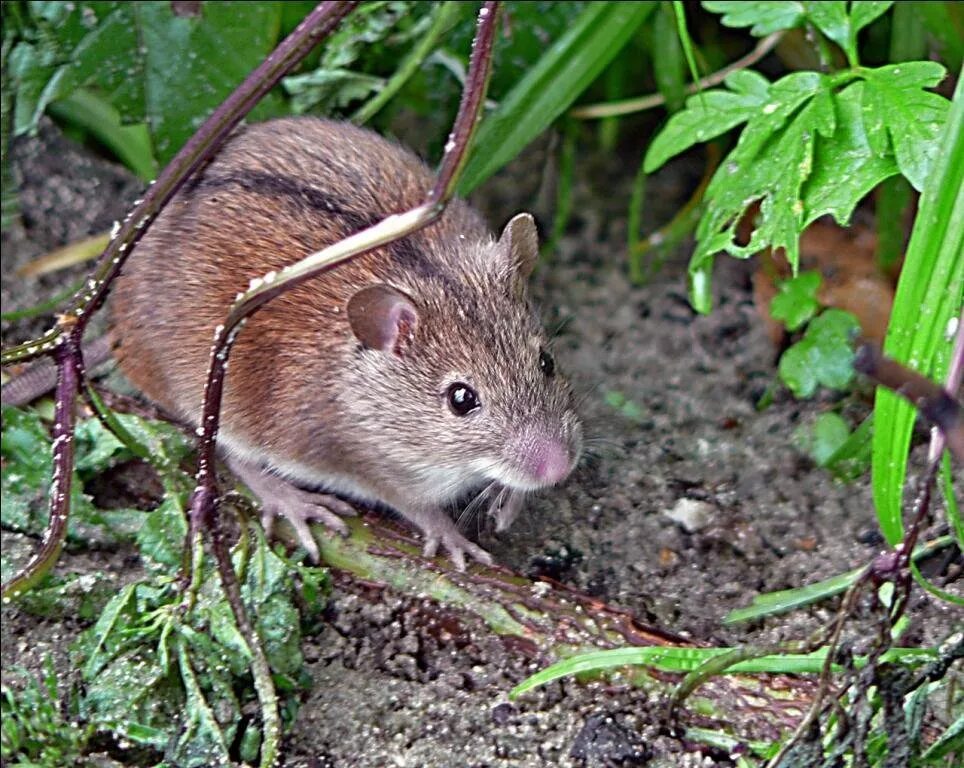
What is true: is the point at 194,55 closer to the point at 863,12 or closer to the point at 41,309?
the point at 41,309

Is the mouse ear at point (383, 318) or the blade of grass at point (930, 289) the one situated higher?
the blade of grass at point (930, 289)

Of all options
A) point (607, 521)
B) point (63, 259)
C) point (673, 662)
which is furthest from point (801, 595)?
point (63, 259)

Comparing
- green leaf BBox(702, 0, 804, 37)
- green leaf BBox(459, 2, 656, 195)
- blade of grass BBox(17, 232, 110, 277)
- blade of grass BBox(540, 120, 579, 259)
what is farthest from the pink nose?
blade of grass BBox(17, 232, 110, 277)

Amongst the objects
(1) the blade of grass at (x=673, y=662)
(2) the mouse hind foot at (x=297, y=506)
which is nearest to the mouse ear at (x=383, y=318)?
(2) the mouse hind foot at (x=297, y=506)

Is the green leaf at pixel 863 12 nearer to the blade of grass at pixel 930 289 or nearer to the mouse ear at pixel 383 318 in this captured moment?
the blade of grass at pixel 930 289

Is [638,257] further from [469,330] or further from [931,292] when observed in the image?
[931,292]

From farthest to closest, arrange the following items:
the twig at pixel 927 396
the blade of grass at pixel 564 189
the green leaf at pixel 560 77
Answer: the blade of grass at pixel 564 189 < the green leaf at pixel 560 77 < the twig at pixel 927 396

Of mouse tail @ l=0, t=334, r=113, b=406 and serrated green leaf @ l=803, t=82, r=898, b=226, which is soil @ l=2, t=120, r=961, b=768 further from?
serrated green leaf @ l=803, t=82, r=898, b=226
